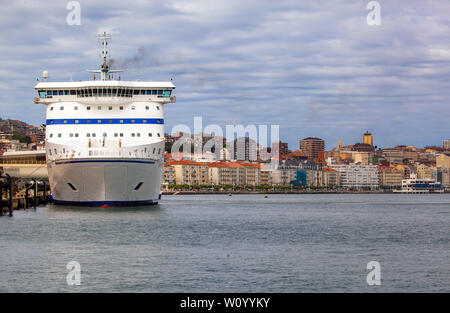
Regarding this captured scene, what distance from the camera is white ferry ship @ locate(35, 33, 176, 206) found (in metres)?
58.3

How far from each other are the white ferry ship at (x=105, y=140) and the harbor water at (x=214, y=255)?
4046 mm

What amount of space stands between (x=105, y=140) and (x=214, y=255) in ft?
94.1

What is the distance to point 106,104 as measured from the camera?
208 ft

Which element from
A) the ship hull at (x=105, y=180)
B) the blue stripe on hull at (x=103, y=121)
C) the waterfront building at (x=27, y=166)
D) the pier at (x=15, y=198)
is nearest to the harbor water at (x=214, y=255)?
the ship hull at (x=105, y=180)

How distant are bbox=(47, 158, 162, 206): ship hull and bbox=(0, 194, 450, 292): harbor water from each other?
3.56m

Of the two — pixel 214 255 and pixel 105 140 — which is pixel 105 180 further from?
pixel 214 255

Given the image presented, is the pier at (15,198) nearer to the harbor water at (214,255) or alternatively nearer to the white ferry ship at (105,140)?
the white ferry ship at (105,140)

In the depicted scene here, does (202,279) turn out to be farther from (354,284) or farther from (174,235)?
(174,235)

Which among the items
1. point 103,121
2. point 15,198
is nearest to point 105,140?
point 103,121

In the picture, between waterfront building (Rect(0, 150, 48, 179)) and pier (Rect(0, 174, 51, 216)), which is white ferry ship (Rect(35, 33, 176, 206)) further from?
waterfront building (Rect(0, 150, 48, 179))

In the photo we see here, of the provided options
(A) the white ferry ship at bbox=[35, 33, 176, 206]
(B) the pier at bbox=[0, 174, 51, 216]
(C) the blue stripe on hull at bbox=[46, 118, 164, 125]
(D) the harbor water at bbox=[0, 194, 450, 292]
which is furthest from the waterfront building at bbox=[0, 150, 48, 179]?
(D) the harbor water at bbox=[0, 194, 450, 292]

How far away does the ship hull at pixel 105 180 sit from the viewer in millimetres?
57406
